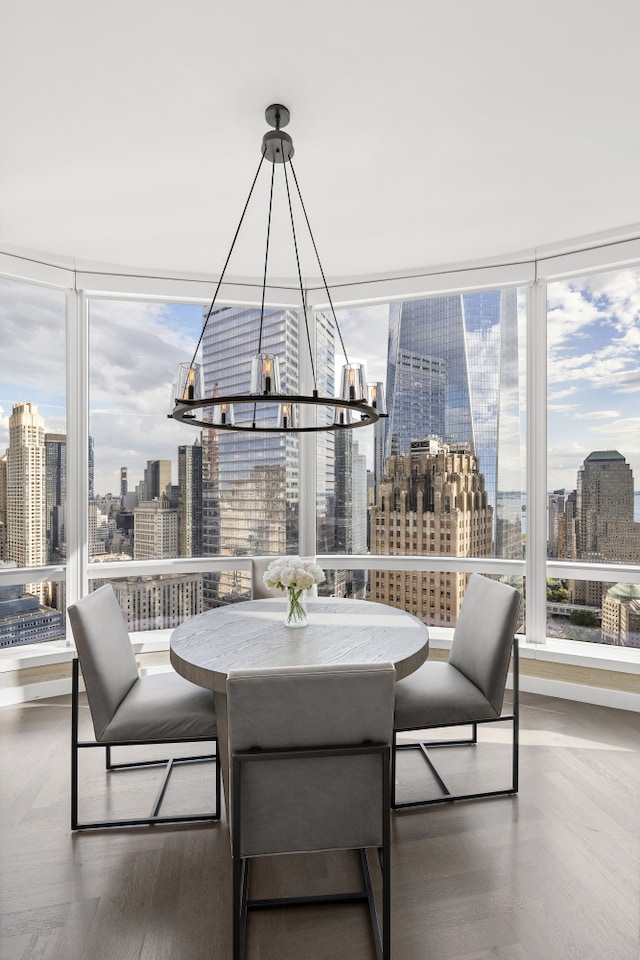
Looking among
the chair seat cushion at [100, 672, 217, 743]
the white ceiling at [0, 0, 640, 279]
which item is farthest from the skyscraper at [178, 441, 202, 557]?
the chair seat cushion at [100, 672, 217, 743]

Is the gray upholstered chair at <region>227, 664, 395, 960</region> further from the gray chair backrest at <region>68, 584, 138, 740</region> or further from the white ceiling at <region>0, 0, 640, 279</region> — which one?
the white ceiling at <region>0, 0, 640, 279</region>

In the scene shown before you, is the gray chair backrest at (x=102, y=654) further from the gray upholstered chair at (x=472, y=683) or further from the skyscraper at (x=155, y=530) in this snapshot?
the skyscraper at (x=155, y=530)

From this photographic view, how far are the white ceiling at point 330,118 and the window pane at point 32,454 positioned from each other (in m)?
0.48

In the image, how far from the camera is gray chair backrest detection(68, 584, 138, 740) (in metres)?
2.15

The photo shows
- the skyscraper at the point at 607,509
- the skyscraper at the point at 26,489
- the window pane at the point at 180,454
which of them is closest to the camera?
the skyscraper at the point at 607,509

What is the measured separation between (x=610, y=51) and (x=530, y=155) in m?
0.62

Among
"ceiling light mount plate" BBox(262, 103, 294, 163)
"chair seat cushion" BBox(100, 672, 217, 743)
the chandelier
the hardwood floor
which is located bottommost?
the hardwood floor

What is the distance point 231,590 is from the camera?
4.33 m

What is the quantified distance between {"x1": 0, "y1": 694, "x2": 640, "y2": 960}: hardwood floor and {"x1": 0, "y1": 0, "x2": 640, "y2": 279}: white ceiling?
117 inches

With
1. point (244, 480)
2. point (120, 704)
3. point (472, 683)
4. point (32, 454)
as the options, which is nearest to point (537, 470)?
point (472, 683)

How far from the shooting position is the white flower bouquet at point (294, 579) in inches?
100.0

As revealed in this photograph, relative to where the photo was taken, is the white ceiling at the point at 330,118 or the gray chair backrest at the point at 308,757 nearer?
the gray chair backrest at the point at 308,757

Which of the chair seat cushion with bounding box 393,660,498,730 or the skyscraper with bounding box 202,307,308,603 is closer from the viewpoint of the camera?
the chair seat cushion with bounding box 393,660,498,730

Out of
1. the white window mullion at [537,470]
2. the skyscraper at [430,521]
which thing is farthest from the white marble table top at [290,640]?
the white window mullion at [537,470]
